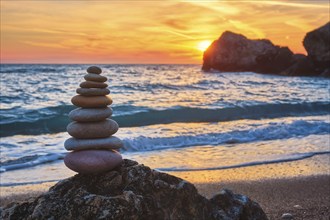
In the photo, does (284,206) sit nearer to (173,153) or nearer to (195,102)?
(173,153)

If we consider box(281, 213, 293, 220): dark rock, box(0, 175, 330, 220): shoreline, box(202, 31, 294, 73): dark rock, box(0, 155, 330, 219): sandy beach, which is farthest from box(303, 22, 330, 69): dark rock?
box(281, 213, 293, 220): dark rock

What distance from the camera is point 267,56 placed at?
2662 inches

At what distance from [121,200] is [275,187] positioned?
15.5 feet

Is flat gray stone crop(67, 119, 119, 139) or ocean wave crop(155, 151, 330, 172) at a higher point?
flat gray stone crop(67, 119, 119, 139)

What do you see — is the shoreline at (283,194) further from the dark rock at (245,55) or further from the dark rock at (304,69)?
the dark rock at (245,55)

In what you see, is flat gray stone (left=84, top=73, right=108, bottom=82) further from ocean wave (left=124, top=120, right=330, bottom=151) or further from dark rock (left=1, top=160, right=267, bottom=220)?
ocean wave (left=124, top=120, right=330, bottom=151)

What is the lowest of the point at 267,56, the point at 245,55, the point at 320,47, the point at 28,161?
the point at 28,161

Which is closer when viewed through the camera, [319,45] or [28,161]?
[28,161]

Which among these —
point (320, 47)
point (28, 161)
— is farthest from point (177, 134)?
point (320, 47)

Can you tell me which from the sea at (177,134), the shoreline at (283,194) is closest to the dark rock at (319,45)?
the sea at (177,134)

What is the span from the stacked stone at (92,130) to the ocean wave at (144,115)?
1025 cm

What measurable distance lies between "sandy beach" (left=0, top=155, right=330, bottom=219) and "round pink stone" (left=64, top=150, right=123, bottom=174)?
9.26 feet

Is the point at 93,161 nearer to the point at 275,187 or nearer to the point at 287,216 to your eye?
the point at 287,216

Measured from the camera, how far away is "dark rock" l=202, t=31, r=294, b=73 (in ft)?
214
